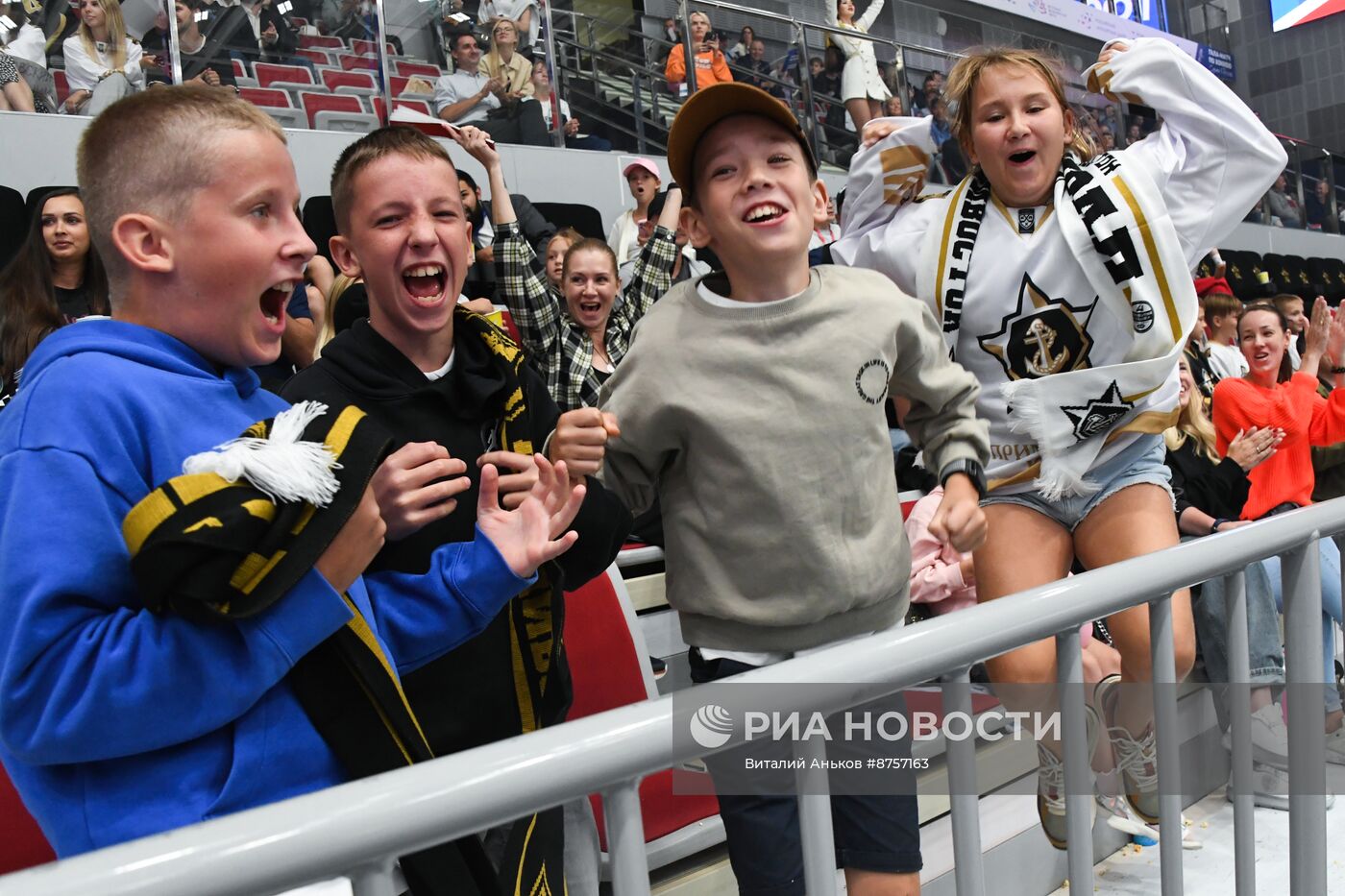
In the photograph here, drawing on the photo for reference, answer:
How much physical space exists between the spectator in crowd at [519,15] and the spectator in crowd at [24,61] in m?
2.29

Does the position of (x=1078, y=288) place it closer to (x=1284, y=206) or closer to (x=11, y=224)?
(x=11, y=224)

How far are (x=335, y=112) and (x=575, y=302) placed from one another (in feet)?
8.42

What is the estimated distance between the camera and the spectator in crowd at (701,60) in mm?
7301

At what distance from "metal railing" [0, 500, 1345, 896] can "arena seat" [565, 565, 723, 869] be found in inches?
38.5

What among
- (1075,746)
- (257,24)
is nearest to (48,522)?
(1075,746)

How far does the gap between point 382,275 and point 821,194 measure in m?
0.77

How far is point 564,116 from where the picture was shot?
6715 mm

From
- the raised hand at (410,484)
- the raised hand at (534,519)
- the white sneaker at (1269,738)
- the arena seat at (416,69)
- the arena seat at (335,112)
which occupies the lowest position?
the white sneaker at (1269,738)

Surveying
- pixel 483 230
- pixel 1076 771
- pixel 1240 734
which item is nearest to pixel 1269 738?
pixel 1240 734

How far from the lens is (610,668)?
2.21 meters

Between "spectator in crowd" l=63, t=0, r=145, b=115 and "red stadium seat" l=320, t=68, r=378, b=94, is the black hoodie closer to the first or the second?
"spectator in crowd" l=63, t=0, r=145, b=115

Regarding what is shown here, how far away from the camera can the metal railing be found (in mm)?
682

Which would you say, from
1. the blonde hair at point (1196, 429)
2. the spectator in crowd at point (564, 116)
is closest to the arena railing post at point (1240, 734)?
the blonde hair at point (1196, 429)

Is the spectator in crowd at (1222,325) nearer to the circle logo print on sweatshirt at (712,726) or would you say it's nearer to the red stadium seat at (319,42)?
the red stadium seat at (319,42)
